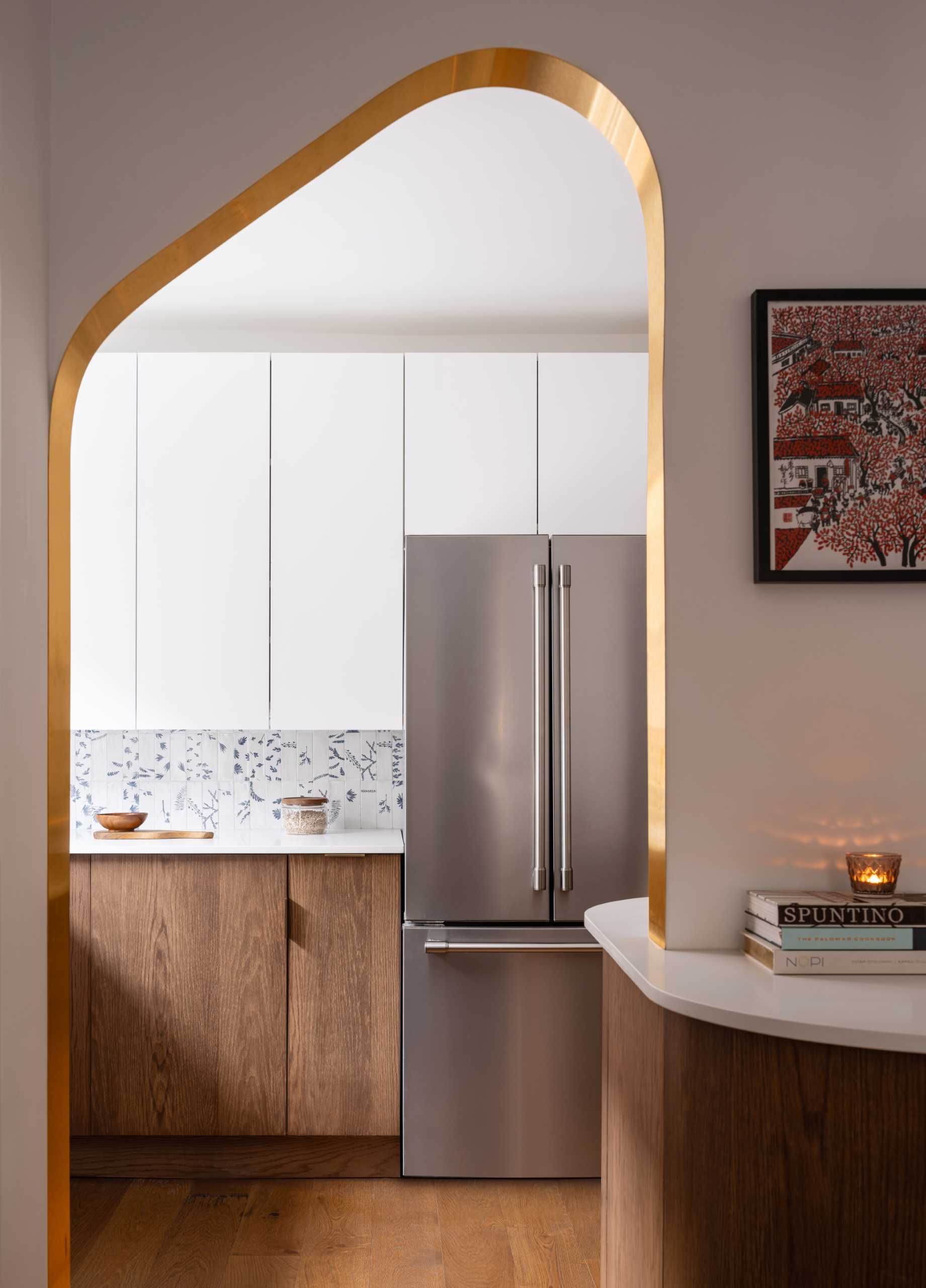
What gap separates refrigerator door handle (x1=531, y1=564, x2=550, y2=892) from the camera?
107 inches

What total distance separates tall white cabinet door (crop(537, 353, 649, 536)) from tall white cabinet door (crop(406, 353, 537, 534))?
8cm

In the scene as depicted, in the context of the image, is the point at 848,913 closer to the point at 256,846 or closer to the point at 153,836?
the point at 256,846

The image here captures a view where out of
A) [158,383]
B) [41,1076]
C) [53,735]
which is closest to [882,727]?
[53,735]

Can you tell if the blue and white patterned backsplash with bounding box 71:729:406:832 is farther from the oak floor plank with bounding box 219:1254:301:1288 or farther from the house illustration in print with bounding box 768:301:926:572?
the house illustration in print with bounding box 768:301:926:572

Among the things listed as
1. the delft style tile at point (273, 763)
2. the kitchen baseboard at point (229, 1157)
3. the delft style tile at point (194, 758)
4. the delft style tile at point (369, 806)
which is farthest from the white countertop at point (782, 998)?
the delft style tile at point (194, 758)

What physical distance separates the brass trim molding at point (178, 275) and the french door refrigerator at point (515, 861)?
1.16 metres

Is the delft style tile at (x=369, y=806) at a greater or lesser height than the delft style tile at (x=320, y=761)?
lesser

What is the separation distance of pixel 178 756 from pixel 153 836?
464 millimetres

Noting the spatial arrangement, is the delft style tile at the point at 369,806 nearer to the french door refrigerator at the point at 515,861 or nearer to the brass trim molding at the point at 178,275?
the french door refrigerator at the point at 515,861

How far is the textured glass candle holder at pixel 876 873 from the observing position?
1418 mm

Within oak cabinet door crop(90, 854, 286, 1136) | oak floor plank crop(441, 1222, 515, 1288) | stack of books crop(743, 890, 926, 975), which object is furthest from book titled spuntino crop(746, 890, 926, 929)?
oak cabinet door crop(90, 854, 286, 1136)

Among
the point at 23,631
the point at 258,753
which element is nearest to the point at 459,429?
the point at 258,753

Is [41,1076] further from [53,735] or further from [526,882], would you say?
[526,882]

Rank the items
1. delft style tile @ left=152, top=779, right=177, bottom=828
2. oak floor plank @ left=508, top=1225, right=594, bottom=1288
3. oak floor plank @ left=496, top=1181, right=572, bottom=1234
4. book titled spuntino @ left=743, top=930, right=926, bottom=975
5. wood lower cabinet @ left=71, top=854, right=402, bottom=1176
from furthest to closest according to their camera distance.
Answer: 1. delft style tile @ left=152, top=779, right=177, bottom=828
2. wood lower cabinet @ left=71, top=854, right=402, bottom=1176
3. oak floor plank @ left=496, top=1181, right=572, bottom=1234
4. oak floor plank @ left=508, top=1225, right=594, bottom=1288
5. book titled spuntino @ left=743, top=930, right=926, bottom=975
